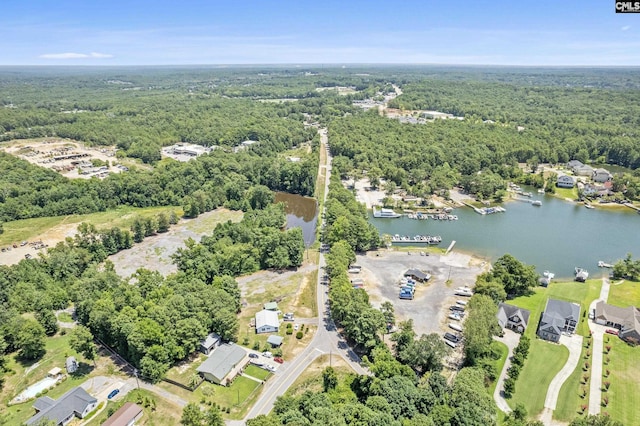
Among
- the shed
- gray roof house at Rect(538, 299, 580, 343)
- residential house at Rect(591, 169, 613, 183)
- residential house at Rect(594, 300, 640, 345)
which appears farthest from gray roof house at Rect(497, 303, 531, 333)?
residential house at Rect(591, 169, 613, 183)

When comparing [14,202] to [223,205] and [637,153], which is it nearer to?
[223,205]

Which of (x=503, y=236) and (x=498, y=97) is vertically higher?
(x=498, y=97)

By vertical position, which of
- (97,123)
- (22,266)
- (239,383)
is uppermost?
(97,123)

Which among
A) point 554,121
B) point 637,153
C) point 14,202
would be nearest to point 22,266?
point 14,202

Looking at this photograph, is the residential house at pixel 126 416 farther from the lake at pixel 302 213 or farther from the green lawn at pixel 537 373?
the lake at pixel 302 213

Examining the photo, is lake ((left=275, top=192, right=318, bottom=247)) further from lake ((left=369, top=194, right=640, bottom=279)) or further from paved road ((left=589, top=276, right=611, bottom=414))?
paved road ((left=589, top=276, right=611, bottom=414))

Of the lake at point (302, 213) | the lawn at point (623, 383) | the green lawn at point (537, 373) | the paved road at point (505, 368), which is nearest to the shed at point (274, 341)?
the paved road at point (505, 368)

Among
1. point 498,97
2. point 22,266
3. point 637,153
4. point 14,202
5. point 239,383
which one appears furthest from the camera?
point 498,97
